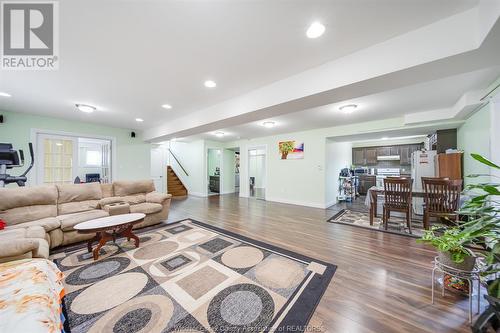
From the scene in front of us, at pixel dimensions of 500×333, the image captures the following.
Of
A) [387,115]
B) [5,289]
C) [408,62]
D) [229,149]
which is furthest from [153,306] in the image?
[229,149]

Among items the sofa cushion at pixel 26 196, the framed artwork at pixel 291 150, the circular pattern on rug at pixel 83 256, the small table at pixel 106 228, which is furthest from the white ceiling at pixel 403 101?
the sofa cushion at pixel 26 196

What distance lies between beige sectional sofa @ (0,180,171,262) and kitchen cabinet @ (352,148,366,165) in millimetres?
8232

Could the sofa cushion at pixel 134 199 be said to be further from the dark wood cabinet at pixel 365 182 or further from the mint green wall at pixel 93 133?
the dark wood cabinet at pixel 365 182

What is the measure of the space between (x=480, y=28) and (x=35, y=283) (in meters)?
3.74

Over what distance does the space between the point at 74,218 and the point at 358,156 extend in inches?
382

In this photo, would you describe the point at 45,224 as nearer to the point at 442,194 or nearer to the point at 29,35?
the point at 29,35

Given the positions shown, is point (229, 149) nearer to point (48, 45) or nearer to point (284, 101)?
point (284, 101)

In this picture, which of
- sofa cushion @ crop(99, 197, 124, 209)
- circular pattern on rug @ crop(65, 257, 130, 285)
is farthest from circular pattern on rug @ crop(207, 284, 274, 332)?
sofa cushion @ crop(99, 197, 124, 209)

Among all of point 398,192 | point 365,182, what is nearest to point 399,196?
point 398,192

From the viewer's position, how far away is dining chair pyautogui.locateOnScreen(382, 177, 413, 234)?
3252 millimetres

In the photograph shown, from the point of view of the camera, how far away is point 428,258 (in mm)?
2342

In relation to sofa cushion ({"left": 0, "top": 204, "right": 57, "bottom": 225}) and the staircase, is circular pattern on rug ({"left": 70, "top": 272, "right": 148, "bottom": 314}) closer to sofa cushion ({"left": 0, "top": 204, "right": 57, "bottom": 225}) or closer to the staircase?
sofa cushion ({"left": 0, "top": 204, "right": 57, "bottom": 225})

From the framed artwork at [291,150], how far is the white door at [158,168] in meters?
4.89

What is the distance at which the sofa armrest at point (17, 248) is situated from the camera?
1.56 m
